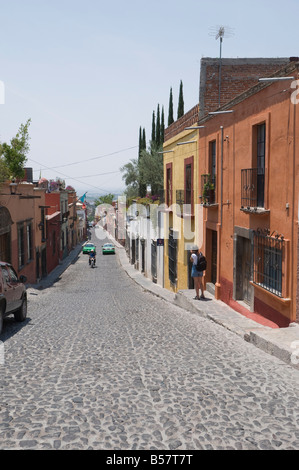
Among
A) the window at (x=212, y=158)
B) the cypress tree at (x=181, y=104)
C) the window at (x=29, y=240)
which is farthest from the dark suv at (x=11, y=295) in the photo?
the cypress tree at (x=181, y=104)

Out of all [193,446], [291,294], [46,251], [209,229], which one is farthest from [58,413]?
[46,251]

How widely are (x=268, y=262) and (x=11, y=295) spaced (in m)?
5.65

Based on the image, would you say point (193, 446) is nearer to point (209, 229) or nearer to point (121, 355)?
point (121, 355)

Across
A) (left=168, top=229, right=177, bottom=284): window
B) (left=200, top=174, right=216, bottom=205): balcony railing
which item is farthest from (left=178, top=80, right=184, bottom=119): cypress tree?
(left=200, top=174, right=216, bottom=205): balcony railing

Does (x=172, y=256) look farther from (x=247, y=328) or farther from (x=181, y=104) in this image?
(x=181, y=104)

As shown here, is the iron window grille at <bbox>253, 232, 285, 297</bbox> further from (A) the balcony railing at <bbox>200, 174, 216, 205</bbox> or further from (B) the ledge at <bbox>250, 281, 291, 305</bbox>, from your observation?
(A) the balcony railing at <bbox>200, 174, 216, 205</bbox>

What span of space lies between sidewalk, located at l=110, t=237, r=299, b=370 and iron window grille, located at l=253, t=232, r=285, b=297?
3.02ft

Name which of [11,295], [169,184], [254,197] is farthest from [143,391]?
[169,184]

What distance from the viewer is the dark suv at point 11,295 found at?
1009cm

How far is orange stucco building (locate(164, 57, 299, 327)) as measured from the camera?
9289mm

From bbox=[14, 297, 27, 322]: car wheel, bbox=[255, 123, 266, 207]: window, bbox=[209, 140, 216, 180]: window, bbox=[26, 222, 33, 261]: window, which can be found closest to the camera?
bbox=[255, 123, 266, 207]: window

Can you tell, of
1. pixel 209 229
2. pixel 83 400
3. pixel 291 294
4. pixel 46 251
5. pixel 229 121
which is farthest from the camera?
pixel 46 251

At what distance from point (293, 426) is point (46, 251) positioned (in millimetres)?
29907

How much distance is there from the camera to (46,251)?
110 ft
